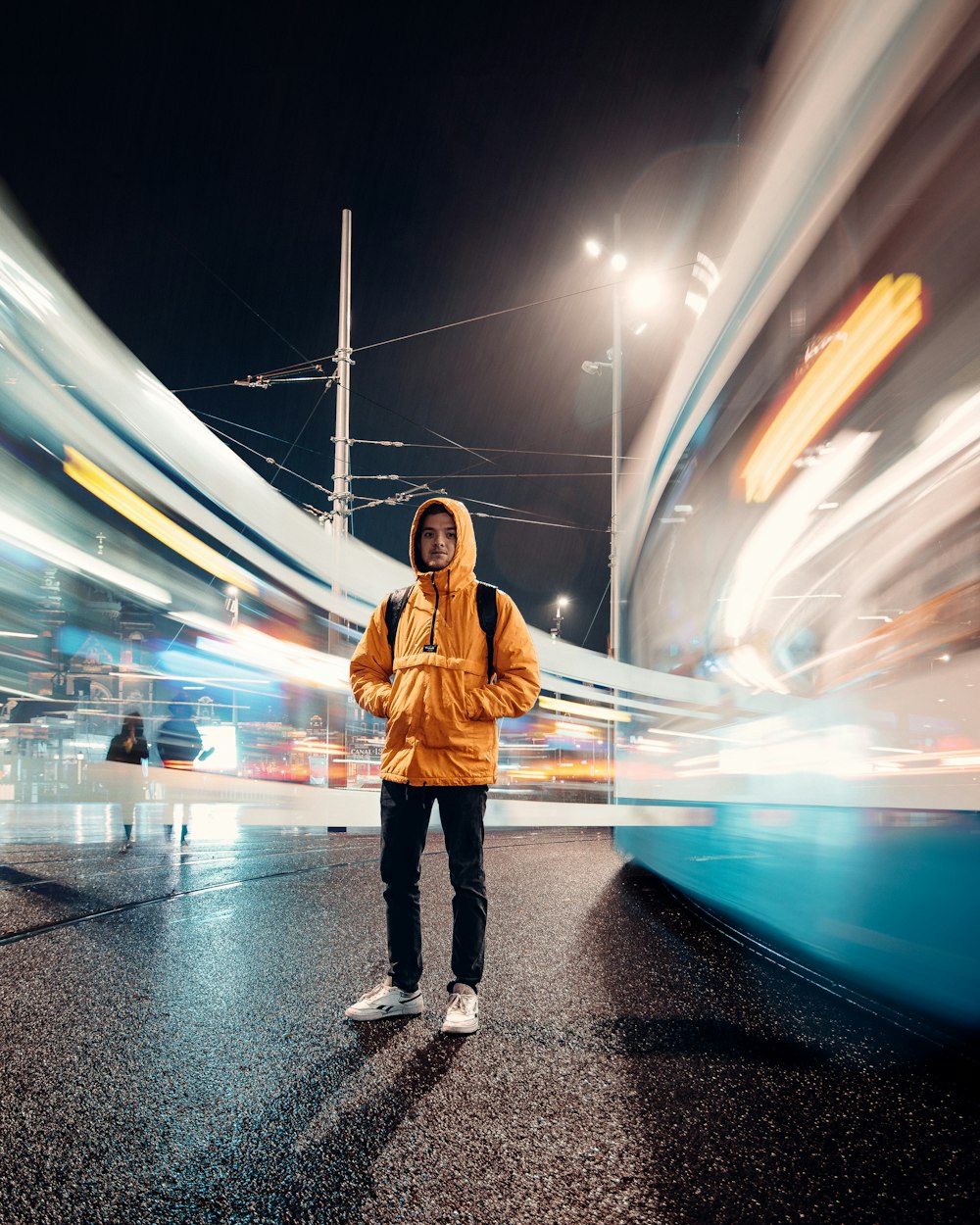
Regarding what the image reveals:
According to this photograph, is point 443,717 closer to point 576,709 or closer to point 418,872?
point 418,872

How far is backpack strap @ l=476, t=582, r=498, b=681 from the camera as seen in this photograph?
3449 millimetres

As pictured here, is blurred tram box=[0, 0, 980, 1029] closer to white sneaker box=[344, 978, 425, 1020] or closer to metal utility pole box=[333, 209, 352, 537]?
white sneaker box=[344, 978, 425, 1020]

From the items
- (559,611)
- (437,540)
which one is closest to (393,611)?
(437,540)

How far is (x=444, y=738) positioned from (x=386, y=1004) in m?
1.03

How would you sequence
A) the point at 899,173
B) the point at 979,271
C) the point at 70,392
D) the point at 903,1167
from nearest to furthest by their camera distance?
the point at 903,1167, the point at 979,271, the point at 899,173, the point at 70,392

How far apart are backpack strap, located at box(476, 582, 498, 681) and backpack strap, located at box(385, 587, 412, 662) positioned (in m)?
0.33

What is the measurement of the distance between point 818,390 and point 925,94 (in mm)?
1195

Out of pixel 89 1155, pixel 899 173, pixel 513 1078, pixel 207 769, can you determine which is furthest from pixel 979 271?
pixel 207 769

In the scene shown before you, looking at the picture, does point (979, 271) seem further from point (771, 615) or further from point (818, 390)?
point (771, 615)

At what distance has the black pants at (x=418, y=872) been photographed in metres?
3.27

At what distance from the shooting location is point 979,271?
2520mm

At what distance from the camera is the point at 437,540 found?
11.3 feet

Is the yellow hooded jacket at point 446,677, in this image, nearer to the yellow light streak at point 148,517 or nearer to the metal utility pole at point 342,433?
the yellow light streak at point 148,517

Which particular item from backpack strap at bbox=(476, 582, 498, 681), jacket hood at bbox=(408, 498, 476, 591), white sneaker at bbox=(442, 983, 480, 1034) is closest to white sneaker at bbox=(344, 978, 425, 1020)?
white sneaker at bbox=(442, 983, 480, 1034)
